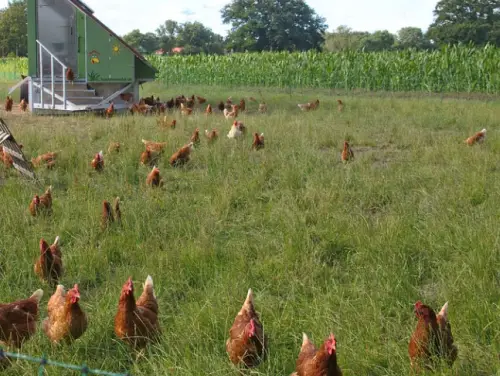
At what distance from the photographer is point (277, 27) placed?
59969 mm

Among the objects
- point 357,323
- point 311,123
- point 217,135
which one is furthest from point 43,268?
Answer: point 311,123

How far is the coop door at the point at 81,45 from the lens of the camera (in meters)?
14.6

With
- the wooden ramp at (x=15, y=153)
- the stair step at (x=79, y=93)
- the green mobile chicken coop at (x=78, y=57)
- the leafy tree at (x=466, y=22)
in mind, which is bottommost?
the wooden ramp at (x=15, y=153)

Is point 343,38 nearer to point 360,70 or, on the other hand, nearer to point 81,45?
point 360,70

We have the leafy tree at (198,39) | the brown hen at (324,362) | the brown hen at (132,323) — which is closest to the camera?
the brown hen at (324,362)

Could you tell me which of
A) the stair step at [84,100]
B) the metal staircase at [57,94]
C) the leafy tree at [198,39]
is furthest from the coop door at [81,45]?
the leafy tree at [198,39]

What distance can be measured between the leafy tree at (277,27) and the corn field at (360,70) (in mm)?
28603

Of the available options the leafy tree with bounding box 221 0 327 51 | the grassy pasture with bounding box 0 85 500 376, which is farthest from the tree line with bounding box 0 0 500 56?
the grassy pasture with bounding box 0 85 500 376

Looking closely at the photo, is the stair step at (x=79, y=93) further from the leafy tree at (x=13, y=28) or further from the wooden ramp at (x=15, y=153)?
the leafy tree at (x=13, y=28)

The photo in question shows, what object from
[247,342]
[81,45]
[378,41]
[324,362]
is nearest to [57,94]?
[81,45]

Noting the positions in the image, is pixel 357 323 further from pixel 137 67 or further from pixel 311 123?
pixel 137 67

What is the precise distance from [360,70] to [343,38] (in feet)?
208

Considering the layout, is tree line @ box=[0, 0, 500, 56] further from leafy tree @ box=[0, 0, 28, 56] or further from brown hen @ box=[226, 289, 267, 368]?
brown hen @ box=[226, 289, 267, 368]

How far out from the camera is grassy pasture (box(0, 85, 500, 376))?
2988 millimetres
